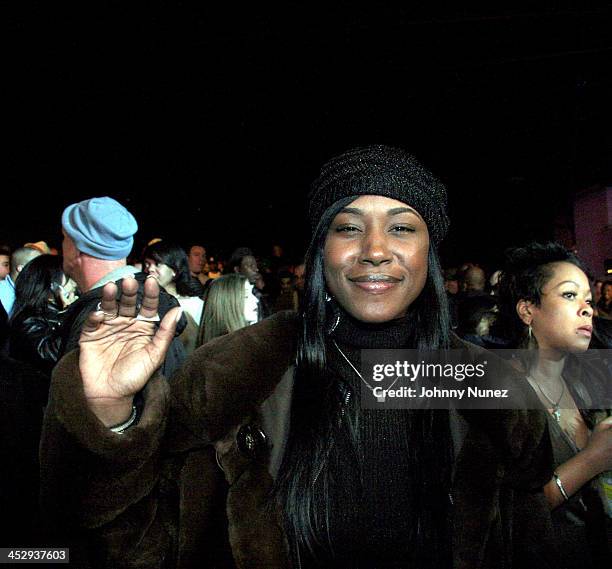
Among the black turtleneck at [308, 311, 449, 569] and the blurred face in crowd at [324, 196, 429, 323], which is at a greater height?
the blurred face in crowd at [324, 196, 429, 323]

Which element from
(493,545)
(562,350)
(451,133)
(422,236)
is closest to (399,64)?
(451,133)

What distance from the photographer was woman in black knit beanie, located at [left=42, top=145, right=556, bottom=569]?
121 cm

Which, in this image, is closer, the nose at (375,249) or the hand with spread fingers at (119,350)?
the hand with spread fingers at (119,350)

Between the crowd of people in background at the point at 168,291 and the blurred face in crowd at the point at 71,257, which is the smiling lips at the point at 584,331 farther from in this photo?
the blurred face in crowd at the point at 71,257

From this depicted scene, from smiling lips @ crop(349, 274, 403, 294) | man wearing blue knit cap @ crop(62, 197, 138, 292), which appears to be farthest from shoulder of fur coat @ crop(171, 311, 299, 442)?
man wearing blue knit cap @ crop(62, 197, 138, 292)

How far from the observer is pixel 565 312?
2.31m

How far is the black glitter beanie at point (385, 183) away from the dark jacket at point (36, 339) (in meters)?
2.10

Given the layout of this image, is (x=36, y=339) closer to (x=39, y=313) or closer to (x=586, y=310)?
(x=39, y=313)

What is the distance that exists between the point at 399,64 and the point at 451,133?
10.7 ft

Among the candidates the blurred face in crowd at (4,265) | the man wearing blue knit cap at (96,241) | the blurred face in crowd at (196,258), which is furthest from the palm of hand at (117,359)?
the blurred face in crowd at (196,258)

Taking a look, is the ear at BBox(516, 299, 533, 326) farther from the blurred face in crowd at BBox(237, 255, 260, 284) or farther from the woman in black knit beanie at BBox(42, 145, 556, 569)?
the blurred face in crowd at BBox(237, 255, 260, 284)

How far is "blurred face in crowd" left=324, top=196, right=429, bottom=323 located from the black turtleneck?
4.0 inches

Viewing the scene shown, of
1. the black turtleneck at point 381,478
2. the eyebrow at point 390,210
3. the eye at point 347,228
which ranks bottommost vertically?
the black turtleneck at point 381,478

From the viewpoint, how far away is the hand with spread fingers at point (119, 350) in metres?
1.19
